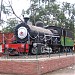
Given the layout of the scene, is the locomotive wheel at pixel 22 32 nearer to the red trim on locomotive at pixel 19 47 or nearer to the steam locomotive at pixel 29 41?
the steam locomotive at pixel 29 41

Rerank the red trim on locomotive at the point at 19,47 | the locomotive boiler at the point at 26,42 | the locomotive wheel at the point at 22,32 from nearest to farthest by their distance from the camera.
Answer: the red trim on locomotive at the point at 19,47
the locomotive boiler at the point at 26,42
the locomotive wheel at the point at 22,32

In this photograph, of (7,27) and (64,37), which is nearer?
(64,37)

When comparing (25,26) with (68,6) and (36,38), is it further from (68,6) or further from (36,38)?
(68,6)

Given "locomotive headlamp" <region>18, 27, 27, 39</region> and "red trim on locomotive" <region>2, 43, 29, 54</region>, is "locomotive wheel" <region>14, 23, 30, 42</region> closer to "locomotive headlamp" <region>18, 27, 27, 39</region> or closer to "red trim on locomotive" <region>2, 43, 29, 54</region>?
"locomotive headlamp" <region>18, 27, 27, 39</region>

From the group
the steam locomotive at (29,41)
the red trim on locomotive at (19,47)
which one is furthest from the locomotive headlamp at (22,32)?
the red trim on locomotive at (19,47)

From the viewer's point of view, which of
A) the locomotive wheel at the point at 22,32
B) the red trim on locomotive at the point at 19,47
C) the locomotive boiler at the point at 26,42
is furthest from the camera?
the locomotive wheel at the point at 22,32

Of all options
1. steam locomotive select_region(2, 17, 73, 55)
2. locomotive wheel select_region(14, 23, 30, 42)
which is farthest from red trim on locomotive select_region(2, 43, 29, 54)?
locomotive wheel select_region(14, 23, 30, 42)

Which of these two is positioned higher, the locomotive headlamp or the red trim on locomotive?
the locomotive headlamp

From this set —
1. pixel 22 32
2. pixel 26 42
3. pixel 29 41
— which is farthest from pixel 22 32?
pixel 29 41

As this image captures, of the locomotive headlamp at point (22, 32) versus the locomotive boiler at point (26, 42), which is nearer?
the locomotive boiler at point (26, 42)

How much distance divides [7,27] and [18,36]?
1257 inches

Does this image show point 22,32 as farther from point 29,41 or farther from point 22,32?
point 29,41

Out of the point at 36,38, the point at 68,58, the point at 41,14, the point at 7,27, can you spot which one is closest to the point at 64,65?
the point at 68,58

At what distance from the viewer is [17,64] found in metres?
15.1
